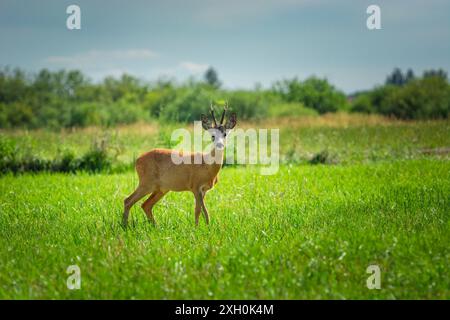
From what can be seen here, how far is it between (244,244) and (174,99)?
153ft

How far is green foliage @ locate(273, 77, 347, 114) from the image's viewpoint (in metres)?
65.1

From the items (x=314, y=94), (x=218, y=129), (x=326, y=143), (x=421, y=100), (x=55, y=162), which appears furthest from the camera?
(x=314, y=94)

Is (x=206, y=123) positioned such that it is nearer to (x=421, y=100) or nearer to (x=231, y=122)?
(x=231, y=122)

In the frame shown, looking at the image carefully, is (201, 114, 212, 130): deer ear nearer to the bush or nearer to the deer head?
the deer head

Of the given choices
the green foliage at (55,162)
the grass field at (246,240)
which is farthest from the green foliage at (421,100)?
the grass field at (246,240)

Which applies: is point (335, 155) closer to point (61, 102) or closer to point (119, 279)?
point (119, 279)

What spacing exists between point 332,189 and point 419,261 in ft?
17.6

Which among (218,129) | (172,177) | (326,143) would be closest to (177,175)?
(172,177)

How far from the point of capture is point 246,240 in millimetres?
8188

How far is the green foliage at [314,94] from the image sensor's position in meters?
65.1

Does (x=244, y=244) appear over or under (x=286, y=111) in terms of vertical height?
under

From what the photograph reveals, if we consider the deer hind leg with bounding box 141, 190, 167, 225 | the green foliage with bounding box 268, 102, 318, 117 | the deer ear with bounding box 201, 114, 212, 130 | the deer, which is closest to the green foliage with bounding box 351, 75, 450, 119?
the green foliage with bounding box 268, 102, 318, 117
